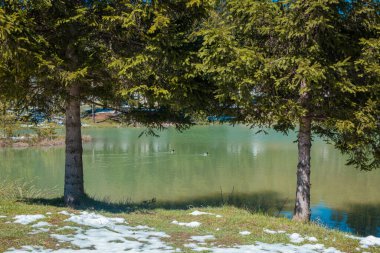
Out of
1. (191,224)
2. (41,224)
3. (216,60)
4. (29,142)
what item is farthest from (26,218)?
(29,142)

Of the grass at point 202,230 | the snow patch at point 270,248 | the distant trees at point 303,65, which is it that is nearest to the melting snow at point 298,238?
the grass at point 202,230

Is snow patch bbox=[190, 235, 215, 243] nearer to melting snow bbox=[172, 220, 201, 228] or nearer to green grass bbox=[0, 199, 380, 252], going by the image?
green grass bbox=[0, 199, 380, 252]

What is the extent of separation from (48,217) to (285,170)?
20.3 metres

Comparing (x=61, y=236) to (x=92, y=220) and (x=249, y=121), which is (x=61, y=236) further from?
(x=249, y=121)

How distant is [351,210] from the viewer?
54.3 ft

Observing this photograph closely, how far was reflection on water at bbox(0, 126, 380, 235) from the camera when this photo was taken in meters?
17.0

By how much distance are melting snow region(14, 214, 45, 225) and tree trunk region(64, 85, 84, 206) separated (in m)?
3.90

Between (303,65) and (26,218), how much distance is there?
22.7 feet

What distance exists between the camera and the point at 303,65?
9.82 m

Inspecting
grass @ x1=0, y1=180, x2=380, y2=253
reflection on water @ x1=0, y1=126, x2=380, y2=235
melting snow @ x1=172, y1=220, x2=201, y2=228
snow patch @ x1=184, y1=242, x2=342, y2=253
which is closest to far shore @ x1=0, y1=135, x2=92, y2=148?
reflection on water @ x1=0, y1=126, x2=380, y2=235

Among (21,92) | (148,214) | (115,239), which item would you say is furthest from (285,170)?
(115,239)

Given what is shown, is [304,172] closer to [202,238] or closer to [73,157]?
[202,238]

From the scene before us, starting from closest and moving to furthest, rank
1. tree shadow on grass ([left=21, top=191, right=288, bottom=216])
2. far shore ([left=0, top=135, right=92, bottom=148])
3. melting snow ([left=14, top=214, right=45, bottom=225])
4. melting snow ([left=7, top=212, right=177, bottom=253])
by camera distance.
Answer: melting snow ([left=7, top=212, right=177, bottom=253]) → melting snow ([left=14, top=214, right=45, bottom=225]) → tree shadow on grass ([left=21, top=191, right=288, bottom=216]) → far shore ([left=0, top=135, right=92, bottom=148])

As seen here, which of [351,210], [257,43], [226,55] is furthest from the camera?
[351,210]
